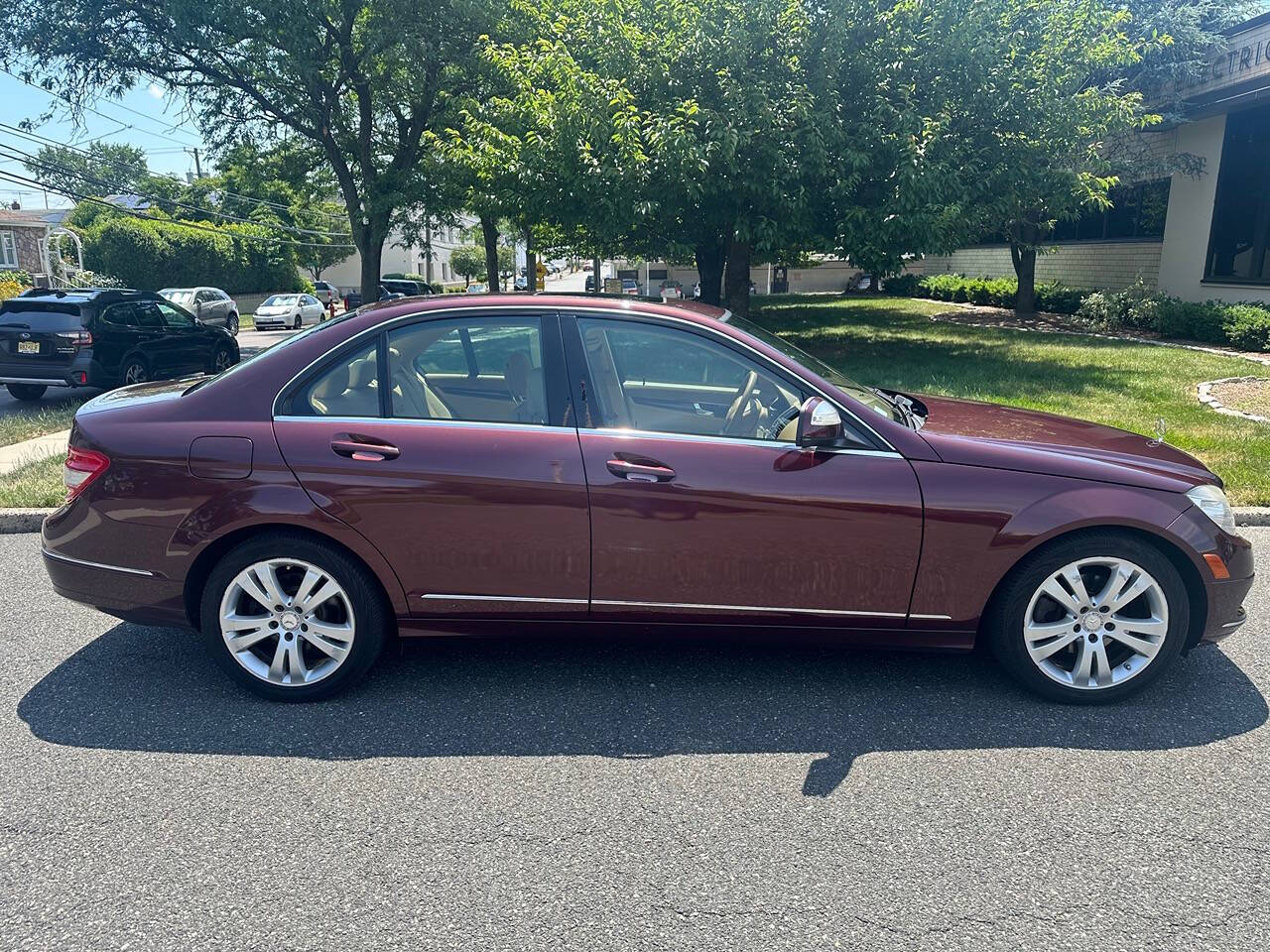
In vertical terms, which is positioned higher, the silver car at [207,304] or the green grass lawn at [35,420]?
the silver car at [207,304]

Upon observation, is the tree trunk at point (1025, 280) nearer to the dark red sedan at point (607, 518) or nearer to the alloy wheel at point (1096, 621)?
the dark red sedan at point (607, 518)

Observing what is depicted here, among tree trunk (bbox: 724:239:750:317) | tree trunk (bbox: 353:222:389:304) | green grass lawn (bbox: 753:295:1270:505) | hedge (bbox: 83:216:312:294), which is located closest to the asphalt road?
green grass lawn (bbox: 753:295:1270:505)

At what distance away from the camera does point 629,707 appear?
12.7 feet

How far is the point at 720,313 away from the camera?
171 inches

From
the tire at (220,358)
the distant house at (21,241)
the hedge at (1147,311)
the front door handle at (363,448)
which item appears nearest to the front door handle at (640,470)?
the front door handle at (363,448)

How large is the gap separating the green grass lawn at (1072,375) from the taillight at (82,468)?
701 cm

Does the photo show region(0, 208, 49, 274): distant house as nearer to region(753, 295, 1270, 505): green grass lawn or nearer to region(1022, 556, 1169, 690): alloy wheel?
region(753, 295, 1270, 505): green grass lawn

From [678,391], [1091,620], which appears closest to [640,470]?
[678,391]

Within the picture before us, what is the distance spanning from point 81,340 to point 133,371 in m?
0.85

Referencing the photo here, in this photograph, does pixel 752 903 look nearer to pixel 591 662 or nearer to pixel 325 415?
pixel 591 662

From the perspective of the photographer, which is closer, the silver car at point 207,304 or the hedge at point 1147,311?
the hedge at point 1147,311

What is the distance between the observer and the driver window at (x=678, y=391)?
386 centimetres

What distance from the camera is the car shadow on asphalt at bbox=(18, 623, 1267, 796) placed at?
11.7 ft

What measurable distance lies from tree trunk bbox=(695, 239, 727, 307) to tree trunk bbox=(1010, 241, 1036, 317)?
8247 millimetres
